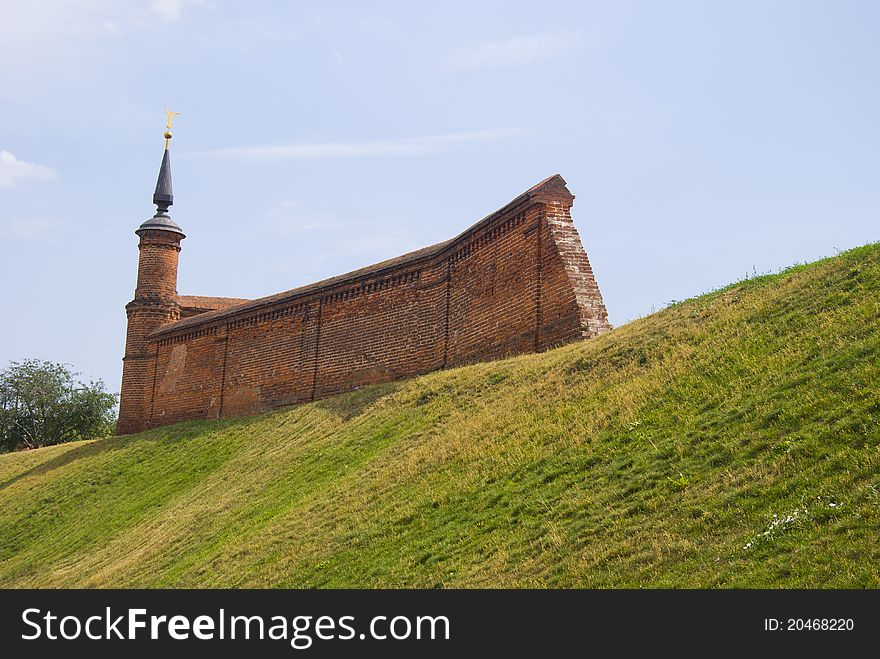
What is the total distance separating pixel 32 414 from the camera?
45062 mm

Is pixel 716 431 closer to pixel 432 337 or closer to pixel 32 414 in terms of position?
pixel 432 337

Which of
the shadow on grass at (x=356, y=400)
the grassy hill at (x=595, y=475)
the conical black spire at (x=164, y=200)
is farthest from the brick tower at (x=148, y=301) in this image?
the shadow on grass at (x=356, y=400)

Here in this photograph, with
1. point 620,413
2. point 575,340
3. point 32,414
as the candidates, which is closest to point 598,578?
point 620,413

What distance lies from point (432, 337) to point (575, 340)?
4646 mm

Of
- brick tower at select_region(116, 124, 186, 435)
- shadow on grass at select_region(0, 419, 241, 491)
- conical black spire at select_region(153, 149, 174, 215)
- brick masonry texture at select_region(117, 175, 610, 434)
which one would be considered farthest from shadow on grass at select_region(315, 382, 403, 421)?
conical black spire at select_region(153, 149, 174, 215)

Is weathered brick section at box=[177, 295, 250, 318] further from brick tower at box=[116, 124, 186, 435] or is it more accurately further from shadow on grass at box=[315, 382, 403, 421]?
shadow on grass at box=[315, 382, 403, 421]

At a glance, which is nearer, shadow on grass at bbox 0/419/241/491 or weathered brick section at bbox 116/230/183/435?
shadow on grass at bbox 0/419/241/491

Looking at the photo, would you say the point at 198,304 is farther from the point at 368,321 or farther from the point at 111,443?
the point at 368,321

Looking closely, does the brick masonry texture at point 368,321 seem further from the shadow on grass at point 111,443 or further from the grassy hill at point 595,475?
the grassy hill at point 595,475

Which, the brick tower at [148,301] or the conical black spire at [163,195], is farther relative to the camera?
the conical black spire at [163,195]

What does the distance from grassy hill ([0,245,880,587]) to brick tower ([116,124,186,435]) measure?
10.2 meters

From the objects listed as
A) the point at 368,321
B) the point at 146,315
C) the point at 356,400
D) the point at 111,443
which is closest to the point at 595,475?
the point at 356,400

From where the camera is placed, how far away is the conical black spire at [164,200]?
31.0 metres

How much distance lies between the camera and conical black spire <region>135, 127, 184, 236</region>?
30987 mm
